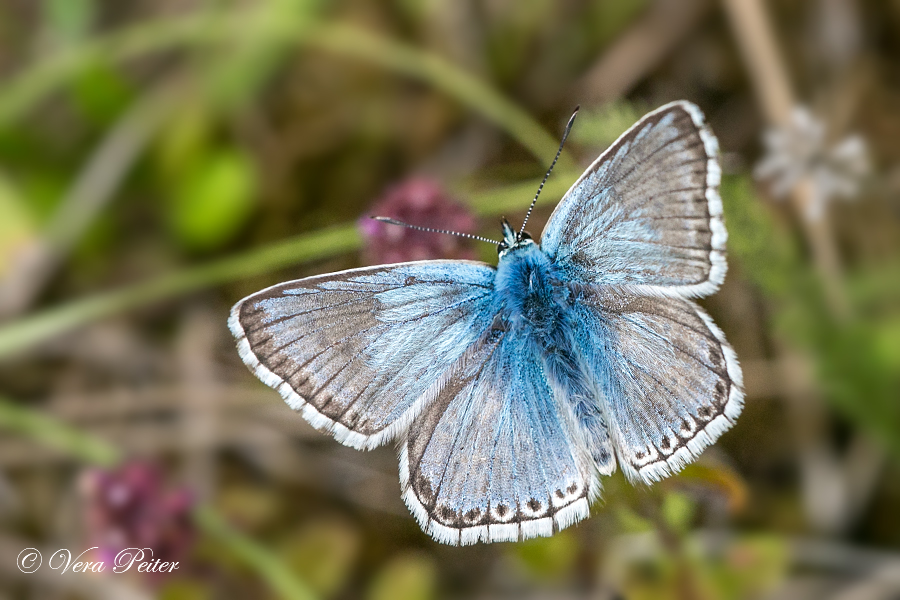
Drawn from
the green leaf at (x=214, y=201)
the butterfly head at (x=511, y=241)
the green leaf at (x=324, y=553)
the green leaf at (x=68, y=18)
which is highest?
the green leaf at (x=68, y=18)

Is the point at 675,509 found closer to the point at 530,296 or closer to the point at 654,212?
the point at 530,296

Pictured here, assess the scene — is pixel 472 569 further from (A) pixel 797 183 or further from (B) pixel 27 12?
Result: (B) pixel 27 12

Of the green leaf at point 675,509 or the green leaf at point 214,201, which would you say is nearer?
the green leaf at point 675,509

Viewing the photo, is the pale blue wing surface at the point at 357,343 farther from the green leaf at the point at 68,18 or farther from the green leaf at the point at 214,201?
the green leaf at the point at 68,18

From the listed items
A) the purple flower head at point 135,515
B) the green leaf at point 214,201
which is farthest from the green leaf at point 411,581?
the green leaf at point 214,201

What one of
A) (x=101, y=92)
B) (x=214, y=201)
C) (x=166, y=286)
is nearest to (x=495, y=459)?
(x=166, y=286)

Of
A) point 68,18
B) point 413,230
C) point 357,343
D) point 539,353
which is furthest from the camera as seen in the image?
point 68,18
